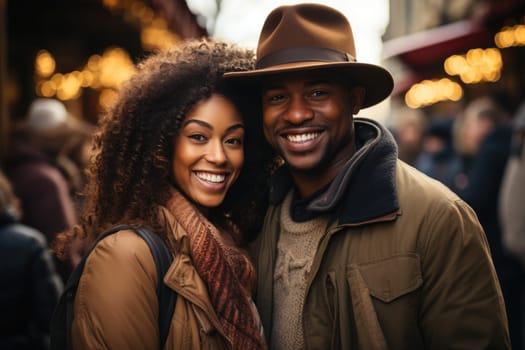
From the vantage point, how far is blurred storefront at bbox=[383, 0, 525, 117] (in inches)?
419

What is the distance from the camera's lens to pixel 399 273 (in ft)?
9.02

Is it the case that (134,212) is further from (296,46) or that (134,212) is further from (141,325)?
(296,46)

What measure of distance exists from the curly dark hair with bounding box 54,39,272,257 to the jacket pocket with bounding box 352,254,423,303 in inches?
40.8

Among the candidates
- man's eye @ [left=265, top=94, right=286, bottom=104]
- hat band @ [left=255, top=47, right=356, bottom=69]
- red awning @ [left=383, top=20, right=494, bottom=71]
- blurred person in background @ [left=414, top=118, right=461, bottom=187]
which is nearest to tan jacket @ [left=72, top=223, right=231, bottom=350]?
man's eye @ [left=265, top=94, right=286, bottom=104]

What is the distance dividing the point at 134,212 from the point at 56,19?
29.4ft

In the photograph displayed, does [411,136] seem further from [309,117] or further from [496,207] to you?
[309,117]

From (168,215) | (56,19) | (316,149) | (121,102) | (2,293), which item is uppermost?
(56,19)

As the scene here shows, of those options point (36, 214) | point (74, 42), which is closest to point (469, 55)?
point (74, 42)

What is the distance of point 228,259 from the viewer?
3064 mm

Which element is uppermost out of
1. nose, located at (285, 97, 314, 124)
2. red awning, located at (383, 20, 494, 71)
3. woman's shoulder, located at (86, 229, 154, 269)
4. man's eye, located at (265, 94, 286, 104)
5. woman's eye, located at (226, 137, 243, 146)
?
red awning, located at (383, 20, 494, 71)

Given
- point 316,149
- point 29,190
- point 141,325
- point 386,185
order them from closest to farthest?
point 141,325, point 386,185, point 316,149, point 29,190

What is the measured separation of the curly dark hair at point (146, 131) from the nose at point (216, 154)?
0.68 feet

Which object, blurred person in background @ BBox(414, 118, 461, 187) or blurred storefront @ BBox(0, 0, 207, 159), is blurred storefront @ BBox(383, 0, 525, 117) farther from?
blurred storefront @ BBox(0, 0, 207, 159)

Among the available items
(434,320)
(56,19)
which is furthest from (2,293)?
(56,19)
